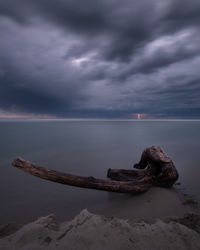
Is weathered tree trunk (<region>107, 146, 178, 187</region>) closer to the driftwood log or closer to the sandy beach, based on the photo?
the driftwood log

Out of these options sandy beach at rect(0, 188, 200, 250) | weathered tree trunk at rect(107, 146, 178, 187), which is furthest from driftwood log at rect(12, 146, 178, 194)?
sandy beach at rect(0, 188, 200, 250)

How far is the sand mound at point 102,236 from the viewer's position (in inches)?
75.2

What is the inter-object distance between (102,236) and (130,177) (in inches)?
125

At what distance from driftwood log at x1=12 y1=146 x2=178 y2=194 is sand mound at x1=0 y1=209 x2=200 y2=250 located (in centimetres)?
102

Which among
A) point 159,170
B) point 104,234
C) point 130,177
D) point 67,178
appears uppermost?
point 67,178

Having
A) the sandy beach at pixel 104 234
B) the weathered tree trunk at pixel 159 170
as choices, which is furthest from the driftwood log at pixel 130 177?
the sandy beach at pixel 104 234

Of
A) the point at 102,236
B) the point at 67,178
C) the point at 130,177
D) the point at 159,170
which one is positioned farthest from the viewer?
the point at 130,177

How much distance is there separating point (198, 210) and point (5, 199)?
16.6 ft

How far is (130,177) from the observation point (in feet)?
16.6

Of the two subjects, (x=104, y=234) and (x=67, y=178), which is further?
(x=67, y=178)

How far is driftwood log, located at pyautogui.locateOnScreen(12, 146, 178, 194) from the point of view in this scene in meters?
3.36

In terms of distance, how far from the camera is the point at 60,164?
800cm

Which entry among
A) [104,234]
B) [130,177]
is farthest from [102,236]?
[130,177]

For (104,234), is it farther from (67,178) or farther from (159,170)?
(159,170)
